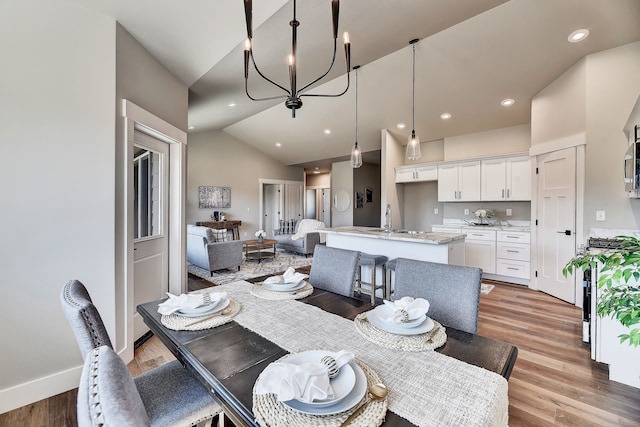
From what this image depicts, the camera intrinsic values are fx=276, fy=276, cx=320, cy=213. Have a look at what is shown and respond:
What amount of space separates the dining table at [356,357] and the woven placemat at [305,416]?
0.05 feet

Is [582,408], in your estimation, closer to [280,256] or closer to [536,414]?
[536,414]

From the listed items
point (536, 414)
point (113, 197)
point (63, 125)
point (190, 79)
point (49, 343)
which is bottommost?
point (536, 414)

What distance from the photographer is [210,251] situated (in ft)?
15.7

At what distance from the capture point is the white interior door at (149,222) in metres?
2.60

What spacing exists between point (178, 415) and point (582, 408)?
7.71 ft

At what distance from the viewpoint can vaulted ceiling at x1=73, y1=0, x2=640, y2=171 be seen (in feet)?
7.84

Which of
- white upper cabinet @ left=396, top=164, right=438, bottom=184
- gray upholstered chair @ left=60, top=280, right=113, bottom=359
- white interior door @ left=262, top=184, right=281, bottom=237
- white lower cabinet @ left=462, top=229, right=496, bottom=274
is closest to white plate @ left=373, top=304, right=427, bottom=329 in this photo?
gray upholstered chair @ left=60, top=280, right=113, bottom=359

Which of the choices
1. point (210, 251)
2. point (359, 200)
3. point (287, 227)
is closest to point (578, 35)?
point (210, 251)

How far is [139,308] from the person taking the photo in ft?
4.79

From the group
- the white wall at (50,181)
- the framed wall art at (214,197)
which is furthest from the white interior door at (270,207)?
the white wall at (50,181)

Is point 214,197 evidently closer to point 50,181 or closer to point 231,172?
point 231,172

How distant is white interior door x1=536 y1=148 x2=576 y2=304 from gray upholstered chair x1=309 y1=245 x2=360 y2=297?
3296mm

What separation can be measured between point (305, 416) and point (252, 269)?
493cm

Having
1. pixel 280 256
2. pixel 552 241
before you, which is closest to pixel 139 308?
pixel 552 241
